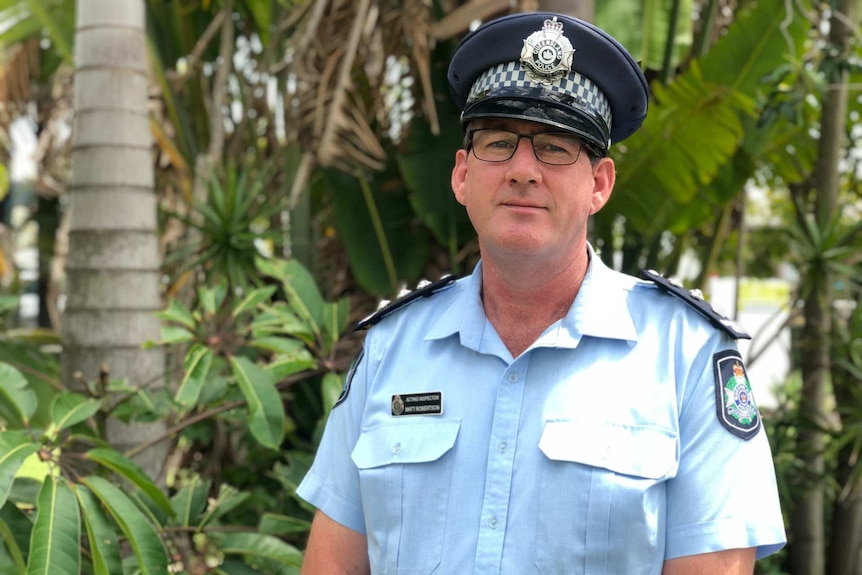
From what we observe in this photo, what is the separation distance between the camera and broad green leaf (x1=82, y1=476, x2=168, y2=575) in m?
1.90

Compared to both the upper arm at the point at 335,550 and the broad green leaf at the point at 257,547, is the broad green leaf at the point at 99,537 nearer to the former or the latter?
the broad green leaf at the point at 257,547

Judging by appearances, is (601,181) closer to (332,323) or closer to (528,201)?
(528,201)

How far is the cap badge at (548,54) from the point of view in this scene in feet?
4.55

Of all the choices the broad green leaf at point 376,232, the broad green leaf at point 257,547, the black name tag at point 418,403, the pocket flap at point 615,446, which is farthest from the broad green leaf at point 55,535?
the broad green leaf at point 376,232

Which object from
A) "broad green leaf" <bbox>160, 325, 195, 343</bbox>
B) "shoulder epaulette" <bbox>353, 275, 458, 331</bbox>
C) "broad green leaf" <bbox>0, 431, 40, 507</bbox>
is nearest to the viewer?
"shoulder epaulette" <bbox>353, 275, 458, 331</bbox>

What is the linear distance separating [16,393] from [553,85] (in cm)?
142

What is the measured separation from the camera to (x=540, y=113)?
1354 millimetres

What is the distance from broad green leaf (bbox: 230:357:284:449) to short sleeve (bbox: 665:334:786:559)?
1.15 metres

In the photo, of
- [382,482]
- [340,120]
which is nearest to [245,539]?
[382,482]

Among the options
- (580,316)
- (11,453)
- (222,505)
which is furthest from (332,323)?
(580,316)

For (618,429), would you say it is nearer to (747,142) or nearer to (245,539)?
(245,539)

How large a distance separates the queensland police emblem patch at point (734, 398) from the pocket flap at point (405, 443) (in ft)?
→ 1.29

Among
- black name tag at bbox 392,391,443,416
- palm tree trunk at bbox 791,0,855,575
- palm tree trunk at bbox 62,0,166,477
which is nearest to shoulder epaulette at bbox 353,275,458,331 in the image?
black name tag at bbox 392,391,443,416

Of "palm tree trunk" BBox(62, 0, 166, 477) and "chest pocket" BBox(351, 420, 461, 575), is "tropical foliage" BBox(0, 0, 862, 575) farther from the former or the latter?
"chest pocket" BBox(351, 420, 461, 575)
